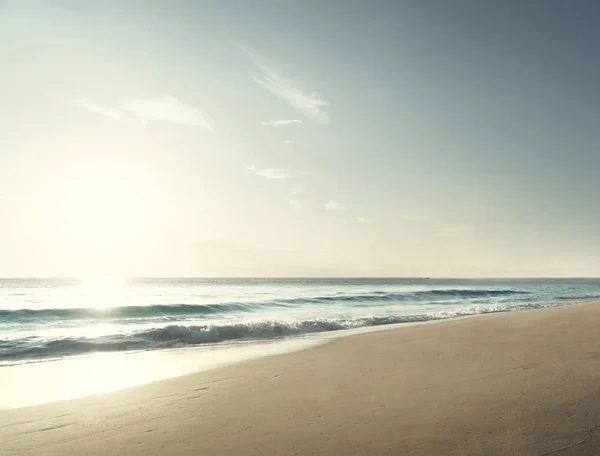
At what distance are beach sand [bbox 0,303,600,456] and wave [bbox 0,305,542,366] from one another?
7.25 meters

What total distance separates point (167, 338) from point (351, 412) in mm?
12609

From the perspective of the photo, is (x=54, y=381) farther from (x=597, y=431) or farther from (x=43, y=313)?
(x=43, y=313)

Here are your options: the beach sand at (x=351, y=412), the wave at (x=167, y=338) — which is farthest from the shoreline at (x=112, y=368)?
the wave at (x=167, y=338)

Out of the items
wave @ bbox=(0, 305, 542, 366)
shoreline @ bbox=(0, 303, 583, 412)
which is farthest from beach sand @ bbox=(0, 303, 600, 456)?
wave @ bbox=(0, 305, 542, 366)

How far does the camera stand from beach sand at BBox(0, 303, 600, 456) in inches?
168

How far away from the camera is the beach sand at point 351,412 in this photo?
168 inches

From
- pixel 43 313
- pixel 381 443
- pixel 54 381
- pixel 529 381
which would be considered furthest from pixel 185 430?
pixel 43 313

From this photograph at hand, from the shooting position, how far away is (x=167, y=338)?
16.2 m

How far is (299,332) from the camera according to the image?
1833cm

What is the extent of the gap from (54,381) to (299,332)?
10845 mm

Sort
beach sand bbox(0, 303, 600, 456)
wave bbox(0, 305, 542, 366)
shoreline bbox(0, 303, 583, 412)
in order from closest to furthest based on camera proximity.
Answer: beach sand bbox(0, 303, 600, 456) → shoreline bbox(0, 303, 583, 412) → wave bbox(0, 305, 542, 366)

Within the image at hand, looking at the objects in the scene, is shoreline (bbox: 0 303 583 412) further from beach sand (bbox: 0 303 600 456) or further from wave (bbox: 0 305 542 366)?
wave (bbox: 0 305 542 366)

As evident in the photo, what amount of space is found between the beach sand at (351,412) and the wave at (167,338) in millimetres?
7249

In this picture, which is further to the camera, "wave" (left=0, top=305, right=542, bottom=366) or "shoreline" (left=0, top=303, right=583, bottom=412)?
"wave" (left=0, top=305, right=542, bottom=366)
